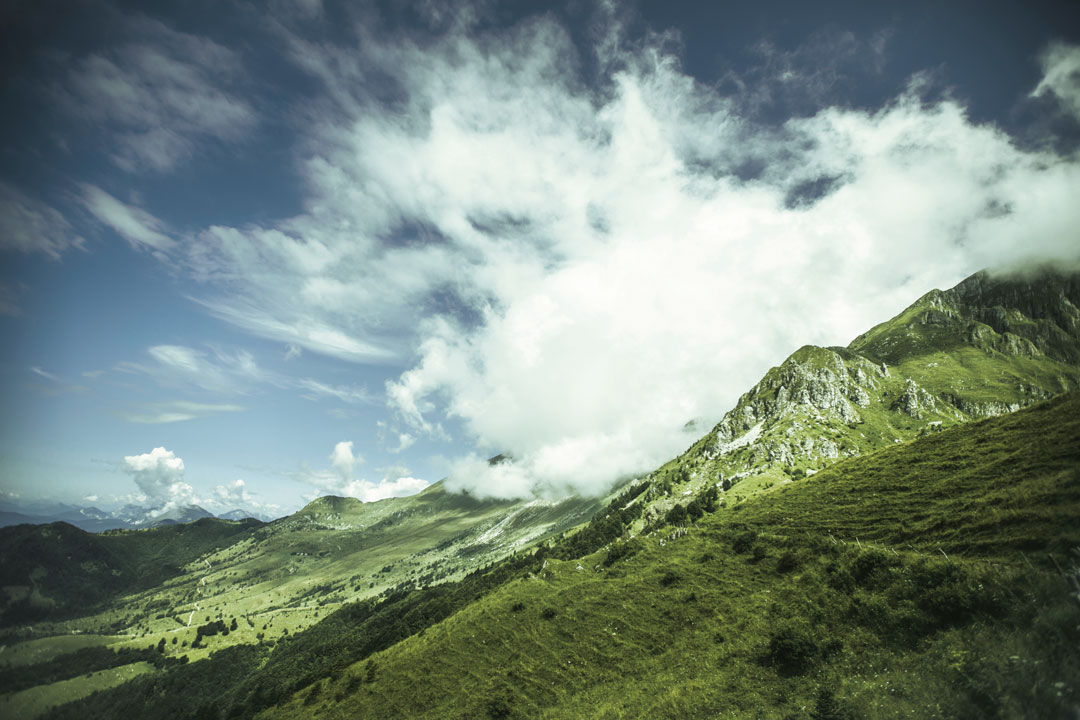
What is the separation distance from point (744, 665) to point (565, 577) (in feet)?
181

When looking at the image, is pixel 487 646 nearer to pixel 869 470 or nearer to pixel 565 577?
pixel 565 577

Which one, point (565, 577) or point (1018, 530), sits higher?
point (1018, 530)

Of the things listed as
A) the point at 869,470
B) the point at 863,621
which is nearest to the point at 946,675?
the point at 863,621

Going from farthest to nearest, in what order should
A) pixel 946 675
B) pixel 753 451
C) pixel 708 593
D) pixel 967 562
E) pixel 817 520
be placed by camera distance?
1. pixel 753 451
2. pixel 817 520
3. pixel 708 593
4. pixel 967 562
5. pixel 946 675

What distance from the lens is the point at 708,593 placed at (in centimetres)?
6225

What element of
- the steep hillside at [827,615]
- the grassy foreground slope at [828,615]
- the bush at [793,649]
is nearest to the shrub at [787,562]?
the steep hillside at [827,615]

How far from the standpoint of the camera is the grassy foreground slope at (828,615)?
2927 centimetres

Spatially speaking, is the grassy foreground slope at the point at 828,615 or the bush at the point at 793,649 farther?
the bush at the point at 793,649

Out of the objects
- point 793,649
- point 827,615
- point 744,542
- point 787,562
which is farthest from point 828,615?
point 744,542

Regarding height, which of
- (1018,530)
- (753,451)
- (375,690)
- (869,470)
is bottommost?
(375,690)

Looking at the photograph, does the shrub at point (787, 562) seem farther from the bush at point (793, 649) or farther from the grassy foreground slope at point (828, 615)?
the bush at point (793, 649)

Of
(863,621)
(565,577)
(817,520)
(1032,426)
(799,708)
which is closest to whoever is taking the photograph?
(799,708)

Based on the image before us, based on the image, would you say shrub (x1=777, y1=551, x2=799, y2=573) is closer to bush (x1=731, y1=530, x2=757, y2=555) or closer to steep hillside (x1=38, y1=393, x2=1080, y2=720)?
steep hillside (x1=38, y1=393, x2=1080, y2=720)

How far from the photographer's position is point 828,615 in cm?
4512
